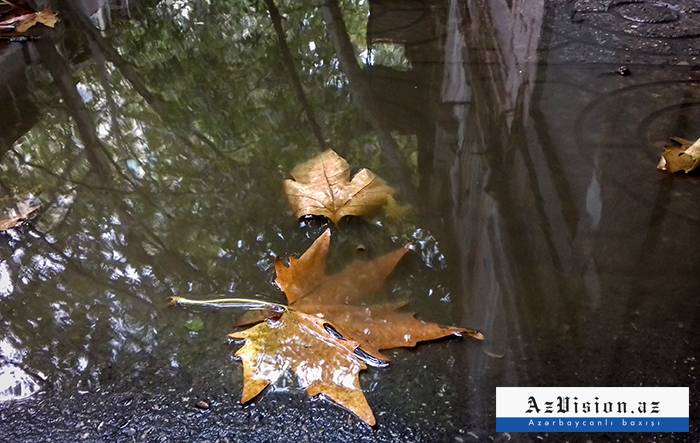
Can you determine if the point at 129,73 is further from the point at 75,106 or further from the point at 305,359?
the point at 305,359

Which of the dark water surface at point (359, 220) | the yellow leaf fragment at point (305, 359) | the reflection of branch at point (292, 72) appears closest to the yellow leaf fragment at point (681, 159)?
the dark water surface at point (359, 220)

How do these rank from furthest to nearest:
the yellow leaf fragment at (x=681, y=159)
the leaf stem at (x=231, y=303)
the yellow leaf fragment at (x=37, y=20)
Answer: the yellow leaf fragment at (x=37, y=20)
the yellow leaf fragment at (x=681, y=159)
the leaf stem at (x=231, y=303)

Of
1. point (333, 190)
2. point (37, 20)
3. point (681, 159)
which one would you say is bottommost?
point (681, 159)

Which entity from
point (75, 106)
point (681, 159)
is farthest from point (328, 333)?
point (75, 106)

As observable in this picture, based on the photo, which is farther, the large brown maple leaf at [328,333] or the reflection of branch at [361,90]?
the reflection of branch at [361,90]

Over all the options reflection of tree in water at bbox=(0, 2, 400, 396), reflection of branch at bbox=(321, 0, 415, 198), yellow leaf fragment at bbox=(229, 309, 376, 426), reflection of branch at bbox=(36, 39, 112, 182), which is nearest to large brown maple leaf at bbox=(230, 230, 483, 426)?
yellow leaf fragment at bbox=(229, 309, 376, 426)

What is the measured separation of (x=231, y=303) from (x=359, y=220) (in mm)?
422

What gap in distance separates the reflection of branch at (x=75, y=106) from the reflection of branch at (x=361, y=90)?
33.3 inches

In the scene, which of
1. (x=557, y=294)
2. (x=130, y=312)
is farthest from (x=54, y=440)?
(x=557, y=294)

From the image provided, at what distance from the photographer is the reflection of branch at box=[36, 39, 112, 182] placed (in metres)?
1.83

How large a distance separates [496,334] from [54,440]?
2.86 ft

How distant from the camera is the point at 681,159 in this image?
170cm

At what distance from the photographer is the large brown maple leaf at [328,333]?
1.14 metres

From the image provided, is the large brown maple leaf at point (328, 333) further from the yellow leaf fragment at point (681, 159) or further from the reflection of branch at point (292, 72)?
the yellow leaf fragment at point (681, 159)
